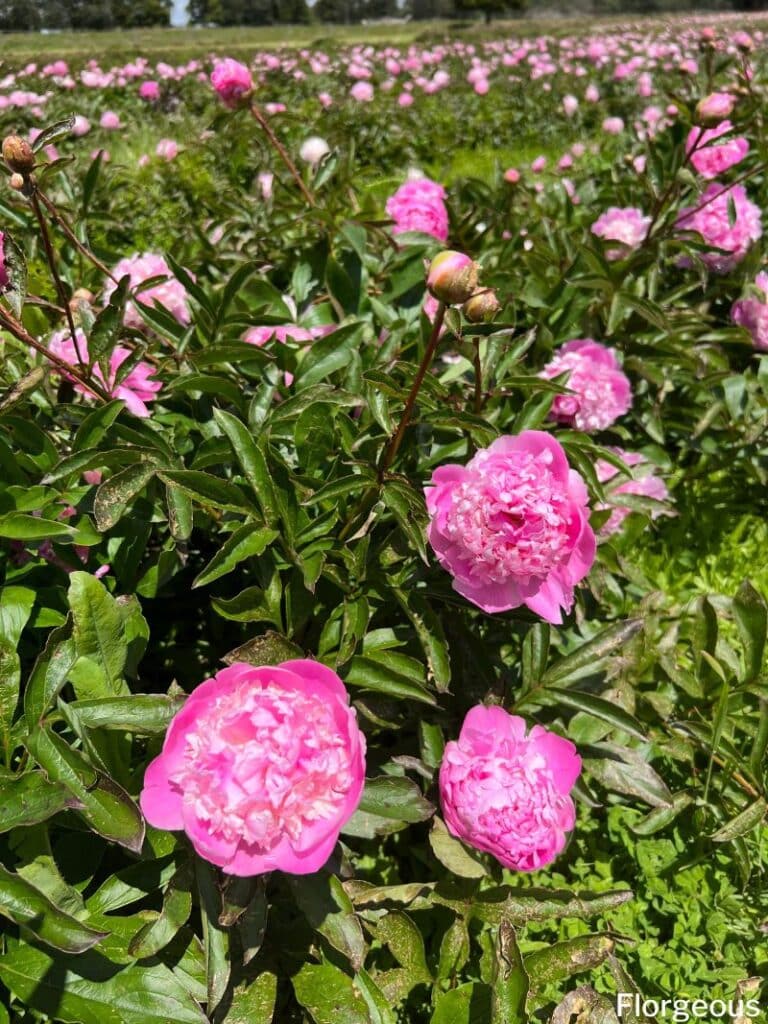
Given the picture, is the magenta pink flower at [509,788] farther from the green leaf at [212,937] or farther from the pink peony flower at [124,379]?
the pink peony flower at [124,379]

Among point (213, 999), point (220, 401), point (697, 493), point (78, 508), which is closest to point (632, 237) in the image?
point (697, 493)

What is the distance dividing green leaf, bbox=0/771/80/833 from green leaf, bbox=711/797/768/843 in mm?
903

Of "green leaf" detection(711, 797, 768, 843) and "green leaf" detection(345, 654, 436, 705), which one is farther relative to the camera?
"green leaf" detection(711, 797, 768, 843)

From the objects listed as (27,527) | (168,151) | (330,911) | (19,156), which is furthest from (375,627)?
(168,151)

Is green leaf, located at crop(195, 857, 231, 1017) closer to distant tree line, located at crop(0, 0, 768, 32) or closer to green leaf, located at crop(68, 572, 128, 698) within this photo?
green leaf, located at crop(68, 572, 128, 698)

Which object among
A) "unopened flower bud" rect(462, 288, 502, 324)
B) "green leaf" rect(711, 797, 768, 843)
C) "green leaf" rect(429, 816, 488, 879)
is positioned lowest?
"green leaf" rect(711, 797, 768, 843)

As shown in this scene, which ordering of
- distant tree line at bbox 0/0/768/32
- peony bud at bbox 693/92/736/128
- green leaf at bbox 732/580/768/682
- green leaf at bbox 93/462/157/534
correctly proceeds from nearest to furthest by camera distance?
green leaf at bbox 93/462/157/534 < green leaf at bbox 732/580/768/682 < peony bud at bbox 693/92/736/128 < distant tree line at bbox 0/0/768/32

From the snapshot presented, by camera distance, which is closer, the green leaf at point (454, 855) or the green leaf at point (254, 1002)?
the green leaf at point (254, 1002)

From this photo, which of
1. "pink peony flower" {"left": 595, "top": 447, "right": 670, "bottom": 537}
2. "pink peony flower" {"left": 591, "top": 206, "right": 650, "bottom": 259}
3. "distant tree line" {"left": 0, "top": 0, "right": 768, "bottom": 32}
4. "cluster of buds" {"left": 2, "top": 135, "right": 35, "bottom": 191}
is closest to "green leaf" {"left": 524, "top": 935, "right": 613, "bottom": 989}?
"pink peony flower" {"left": 595, "top": 447, "right": 670, "bottom": 537}

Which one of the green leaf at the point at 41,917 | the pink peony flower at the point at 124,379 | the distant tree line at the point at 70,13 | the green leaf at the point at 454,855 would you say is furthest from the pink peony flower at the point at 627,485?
the distant tree line at the point at 70,13

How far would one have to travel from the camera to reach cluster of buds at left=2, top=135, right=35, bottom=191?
0.96 metres

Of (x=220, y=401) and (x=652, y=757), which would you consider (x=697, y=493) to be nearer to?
(x=652, y=757)

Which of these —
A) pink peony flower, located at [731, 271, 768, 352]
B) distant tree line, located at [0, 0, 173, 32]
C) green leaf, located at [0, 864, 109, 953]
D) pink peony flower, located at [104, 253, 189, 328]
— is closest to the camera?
green leaf, located at [0, 864, 109, 953]

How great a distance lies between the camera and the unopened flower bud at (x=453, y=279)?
0.81 m
